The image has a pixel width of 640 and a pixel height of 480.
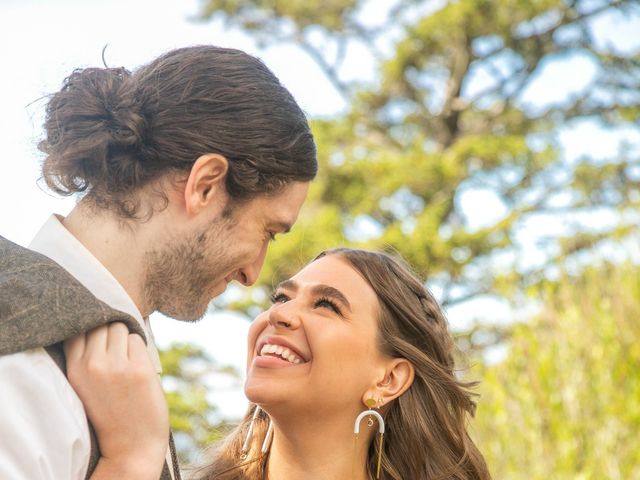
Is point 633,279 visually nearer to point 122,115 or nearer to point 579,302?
point 579,302

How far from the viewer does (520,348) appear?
23.5ft

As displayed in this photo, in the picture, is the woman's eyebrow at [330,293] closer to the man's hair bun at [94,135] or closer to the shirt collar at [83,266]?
the man's hair bun at [94,135]

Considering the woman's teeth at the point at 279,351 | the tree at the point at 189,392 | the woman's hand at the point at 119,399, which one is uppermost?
the woman's hand at the point at 119,399

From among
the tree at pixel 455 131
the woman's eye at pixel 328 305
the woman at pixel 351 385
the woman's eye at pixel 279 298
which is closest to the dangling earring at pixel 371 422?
the woman at pixel 351 385

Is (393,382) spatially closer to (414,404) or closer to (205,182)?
(414,404)

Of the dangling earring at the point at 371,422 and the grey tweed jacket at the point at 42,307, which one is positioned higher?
the grey tweed jacket at the point at 42,307

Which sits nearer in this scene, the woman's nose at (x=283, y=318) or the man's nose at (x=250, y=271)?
the man's nose at (x=250, y=271)

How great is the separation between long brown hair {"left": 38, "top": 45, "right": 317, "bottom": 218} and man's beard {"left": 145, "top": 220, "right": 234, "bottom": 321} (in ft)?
0.37

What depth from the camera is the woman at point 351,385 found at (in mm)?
3197

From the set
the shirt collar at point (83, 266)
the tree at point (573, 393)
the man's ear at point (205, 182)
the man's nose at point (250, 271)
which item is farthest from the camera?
the tree at point (573, 393)

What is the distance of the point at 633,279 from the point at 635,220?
20.8 inches

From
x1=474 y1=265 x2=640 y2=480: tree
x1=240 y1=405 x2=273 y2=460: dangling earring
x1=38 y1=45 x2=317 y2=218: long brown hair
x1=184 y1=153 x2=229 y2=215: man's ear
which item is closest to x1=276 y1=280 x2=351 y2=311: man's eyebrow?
x1=240 y1=405 x2=273 y2=460: dangling earring

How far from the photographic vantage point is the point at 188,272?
82.3 inches

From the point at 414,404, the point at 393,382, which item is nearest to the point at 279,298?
the point at 393,382
